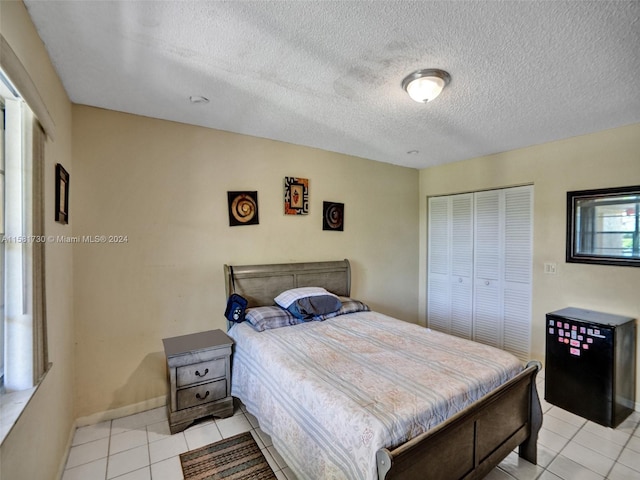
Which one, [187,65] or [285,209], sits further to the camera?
[285,209]

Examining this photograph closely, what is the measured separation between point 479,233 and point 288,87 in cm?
296

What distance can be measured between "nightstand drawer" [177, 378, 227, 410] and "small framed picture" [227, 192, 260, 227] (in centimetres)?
141

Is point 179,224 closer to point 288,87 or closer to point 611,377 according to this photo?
point 288,87

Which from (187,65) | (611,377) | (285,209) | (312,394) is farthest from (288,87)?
(611,377)

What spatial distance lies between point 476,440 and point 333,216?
8.30 ft

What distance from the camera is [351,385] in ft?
5.32

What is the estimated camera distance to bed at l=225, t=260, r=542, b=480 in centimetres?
131

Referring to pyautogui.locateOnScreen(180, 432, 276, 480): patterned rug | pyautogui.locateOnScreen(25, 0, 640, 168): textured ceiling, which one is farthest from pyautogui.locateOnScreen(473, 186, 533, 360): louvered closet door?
pyautogui.locateOnScreen(180, 432, 276, 480): patterned rug

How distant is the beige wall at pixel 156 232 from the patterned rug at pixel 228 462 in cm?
86

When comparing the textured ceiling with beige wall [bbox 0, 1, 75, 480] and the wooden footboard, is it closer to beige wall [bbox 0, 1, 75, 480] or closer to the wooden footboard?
beige wall [bbox 0, 1, 75, 480]

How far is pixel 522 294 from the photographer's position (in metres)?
3.39

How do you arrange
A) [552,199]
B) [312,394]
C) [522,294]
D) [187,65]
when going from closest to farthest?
1. [312,394]
2. [187,65]
3. [552,199]
4. [522,294]

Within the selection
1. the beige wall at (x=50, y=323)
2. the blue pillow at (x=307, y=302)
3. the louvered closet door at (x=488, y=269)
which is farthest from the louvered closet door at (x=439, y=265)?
the beige wall at (x=50, y=323)

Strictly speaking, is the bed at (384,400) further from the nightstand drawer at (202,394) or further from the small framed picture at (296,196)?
the small framed picture at (296,196)
